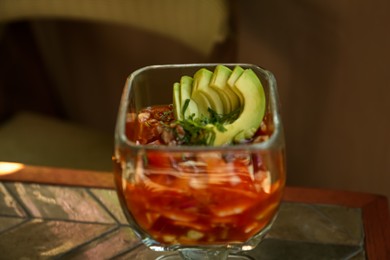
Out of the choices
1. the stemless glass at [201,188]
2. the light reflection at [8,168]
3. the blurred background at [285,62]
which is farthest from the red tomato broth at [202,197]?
the blurred background at [285,62]

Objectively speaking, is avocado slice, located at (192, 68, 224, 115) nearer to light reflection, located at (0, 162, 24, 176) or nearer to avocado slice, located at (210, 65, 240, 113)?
avocado slice, located at (210, 65, 240, 113)

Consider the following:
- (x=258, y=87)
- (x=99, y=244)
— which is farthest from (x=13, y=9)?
(x=258, y=87)

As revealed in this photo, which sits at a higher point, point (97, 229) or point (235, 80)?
point (235, 80)

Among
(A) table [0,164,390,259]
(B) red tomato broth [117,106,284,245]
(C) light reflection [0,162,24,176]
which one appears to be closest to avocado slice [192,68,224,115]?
(B) red tomato broth [117,106,284,245]

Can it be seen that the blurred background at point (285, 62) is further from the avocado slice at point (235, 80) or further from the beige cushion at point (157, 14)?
the avocado slice at point (235, 80)

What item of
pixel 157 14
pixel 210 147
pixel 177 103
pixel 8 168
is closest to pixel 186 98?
pixel 177 103

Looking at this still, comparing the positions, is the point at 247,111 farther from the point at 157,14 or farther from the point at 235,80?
the point at 157,14
